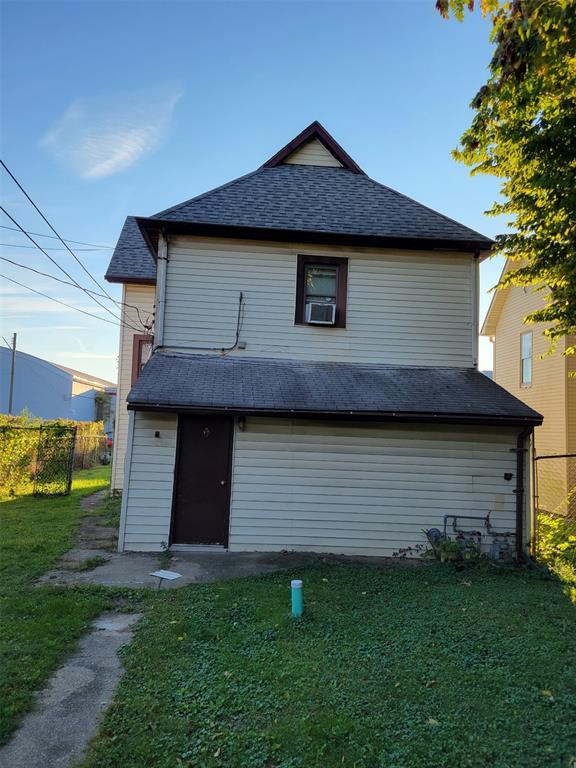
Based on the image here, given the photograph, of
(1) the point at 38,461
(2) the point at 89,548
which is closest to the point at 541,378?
(2) the point at 89,548

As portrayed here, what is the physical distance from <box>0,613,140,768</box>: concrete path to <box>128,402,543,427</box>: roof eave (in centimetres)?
348

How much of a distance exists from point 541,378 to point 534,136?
9.32m

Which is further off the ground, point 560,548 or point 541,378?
point 541,378

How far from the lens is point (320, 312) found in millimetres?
9242

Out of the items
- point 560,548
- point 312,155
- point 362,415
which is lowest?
point 560,548

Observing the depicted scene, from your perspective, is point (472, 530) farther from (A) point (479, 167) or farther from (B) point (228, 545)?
(A) point (479, 167)

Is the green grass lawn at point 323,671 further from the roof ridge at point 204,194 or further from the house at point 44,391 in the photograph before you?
the house at point 44,391

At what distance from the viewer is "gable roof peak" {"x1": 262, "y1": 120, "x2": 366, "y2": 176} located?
10.8m

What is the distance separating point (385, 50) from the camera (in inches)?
298

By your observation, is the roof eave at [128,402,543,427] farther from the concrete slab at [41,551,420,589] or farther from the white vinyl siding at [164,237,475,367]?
the concrete slab at [41,551,420,589]

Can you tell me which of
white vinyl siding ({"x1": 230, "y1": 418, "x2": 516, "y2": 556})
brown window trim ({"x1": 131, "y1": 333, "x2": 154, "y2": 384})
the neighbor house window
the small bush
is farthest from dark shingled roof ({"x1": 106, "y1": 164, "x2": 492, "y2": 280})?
the neighbor house window

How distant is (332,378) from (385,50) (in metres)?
5.53

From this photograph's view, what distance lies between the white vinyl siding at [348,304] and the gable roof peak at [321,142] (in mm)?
3149

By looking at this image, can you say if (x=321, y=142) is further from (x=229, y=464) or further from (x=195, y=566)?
(x=195, y=566)
